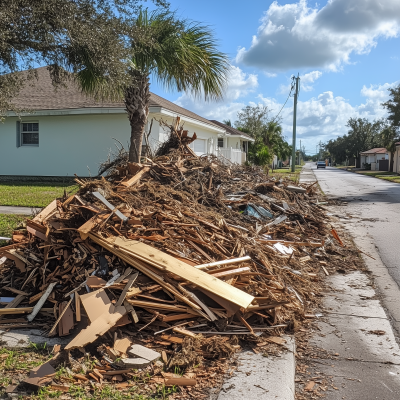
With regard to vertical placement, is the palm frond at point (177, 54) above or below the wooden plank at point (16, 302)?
above

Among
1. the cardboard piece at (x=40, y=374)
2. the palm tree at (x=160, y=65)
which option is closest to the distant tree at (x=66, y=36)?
the palm tree at (x=160, y=65)

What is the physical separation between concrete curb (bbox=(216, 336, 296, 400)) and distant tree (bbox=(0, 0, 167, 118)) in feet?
22.2

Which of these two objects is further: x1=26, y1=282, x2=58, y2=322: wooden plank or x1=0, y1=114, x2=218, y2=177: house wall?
x1=0, y1=114, x2=218, y2=177: house wall

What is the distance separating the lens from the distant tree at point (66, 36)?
25.2ft

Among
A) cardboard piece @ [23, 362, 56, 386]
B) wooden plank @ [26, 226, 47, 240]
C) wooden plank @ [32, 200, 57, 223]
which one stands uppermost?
wooden plank @ [32, 200, 57, 223]

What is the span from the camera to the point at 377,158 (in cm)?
7538

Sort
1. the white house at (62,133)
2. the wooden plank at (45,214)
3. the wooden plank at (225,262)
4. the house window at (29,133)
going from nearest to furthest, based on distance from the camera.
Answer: the wooden plank at (225,262)
the wooden plank at (45,214)
the white house at (62,133)
the house window at (29,133)

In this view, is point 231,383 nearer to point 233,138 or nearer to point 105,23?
point 105,23

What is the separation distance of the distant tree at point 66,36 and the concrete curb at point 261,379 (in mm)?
6769

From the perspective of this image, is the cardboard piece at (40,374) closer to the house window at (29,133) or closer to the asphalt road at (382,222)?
the asphalt road at (382,222)

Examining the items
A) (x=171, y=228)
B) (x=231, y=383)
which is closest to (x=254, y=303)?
(x=231, y=383)

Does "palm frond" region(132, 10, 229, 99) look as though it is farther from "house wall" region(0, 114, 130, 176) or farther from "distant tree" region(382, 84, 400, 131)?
"distant tree" region(382, 84, 400, 131)

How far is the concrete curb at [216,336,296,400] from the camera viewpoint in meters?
3.07

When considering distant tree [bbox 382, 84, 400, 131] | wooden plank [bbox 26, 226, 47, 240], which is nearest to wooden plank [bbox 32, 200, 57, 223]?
wooden plank [bbox 26, 226, 47, 240]
